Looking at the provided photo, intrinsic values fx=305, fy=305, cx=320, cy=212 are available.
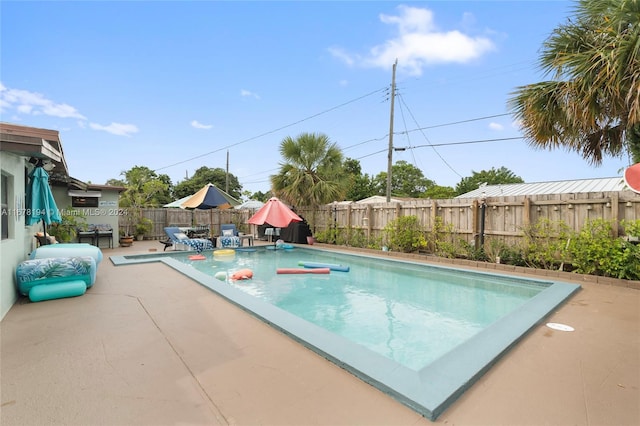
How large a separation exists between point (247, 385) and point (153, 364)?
0.99 meters

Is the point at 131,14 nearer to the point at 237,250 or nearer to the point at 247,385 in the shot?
the point at 237,250

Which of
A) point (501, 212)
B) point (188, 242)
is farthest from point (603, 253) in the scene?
point (188, 242)

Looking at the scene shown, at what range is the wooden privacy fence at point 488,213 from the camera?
676 centimetres

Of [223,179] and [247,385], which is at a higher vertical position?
[223,179]

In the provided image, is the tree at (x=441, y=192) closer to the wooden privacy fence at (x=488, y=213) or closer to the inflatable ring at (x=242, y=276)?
the wooden privacy fence at (x=488, y=213)

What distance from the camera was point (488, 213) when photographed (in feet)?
29.0

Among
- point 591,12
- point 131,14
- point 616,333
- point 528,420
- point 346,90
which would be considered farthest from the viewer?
point 346,90

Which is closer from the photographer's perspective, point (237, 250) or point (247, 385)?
point (247, 385)

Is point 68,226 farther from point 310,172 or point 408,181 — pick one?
point 408,181

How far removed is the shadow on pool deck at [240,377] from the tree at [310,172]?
1004cm

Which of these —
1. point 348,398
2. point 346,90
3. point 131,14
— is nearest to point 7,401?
point 348,398

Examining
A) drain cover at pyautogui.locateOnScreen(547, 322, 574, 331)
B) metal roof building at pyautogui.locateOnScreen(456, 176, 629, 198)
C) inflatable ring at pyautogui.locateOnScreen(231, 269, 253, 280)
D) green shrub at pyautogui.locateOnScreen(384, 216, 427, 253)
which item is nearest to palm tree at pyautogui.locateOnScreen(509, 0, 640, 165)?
drain cover at pyautogui.locateOnScreen(547, 322, 574, 331)

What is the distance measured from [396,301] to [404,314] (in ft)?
2.42

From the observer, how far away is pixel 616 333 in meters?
3.60
